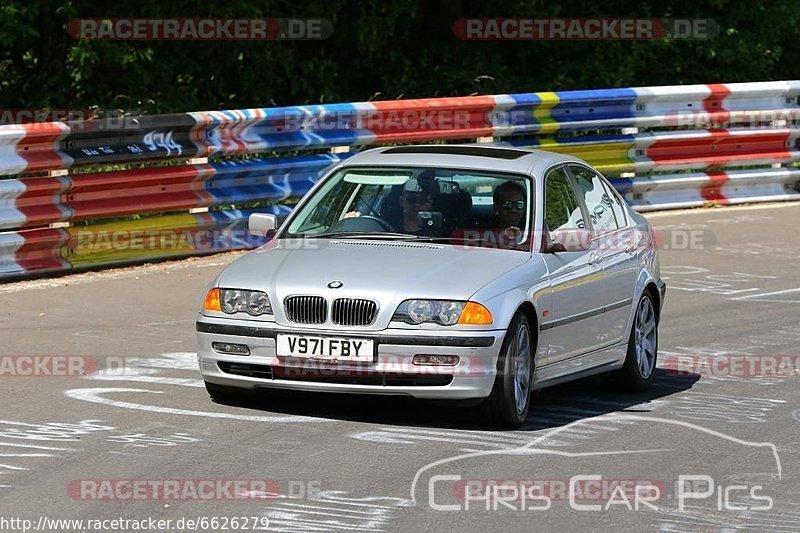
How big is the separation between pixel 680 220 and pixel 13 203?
27.5 ft

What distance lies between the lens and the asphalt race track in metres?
6.97

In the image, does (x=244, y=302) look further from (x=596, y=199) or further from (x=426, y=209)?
(x=596, y=199)

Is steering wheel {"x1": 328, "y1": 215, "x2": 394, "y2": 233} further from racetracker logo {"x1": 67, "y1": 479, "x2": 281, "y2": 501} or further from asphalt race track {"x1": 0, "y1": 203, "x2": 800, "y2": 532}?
racetracker logo {"x1": 67, "y1": 479, "x2": 281, "y2": 501}

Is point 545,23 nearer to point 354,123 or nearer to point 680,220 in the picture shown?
point 680,220

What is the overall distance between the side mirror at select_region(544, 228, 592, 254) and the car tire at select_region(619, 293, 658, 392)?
1.14 metres

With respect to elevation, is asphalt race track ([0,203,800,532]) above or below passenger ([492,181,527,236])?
below

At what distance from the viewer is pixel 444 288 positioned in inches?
338

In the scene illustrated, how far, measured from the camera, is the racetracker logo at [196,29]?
18391 mm

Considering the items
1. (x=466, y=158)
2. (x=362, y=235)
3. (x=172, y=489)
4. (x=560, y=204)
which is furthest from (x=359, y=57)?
(x=172, y=489)

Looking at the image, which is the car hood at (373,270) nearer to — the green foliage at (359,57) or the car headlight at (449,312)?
the car headlight at (449,312)

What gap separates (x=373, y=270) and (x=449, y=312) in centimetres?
51

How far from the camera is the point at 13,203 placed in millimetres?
13547

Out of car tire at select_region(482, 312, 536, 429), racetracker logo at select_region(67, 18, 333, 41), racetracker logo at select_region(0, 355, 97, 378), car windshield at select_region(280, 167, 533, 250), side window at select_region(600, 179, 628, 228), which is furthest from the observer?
racetracker logo at select_region(67, 18, 333, 41)

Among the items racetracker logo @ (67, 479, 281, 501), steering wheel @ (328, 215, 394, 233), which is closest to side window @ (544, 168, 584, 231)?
steering wheel @ (328, 215, 394, 233)
